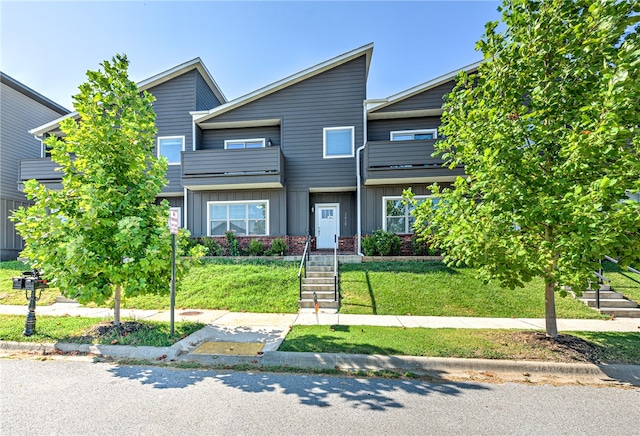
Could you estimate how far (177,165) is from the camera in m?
15.1

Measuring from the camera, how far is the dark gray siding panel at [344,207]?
1481cm

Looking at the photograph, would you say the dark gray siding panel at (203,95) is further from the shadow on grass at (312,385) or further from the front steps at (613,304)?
the front steps at (613,304)

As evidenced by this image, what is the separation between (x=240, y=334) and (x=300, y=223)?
26.9 feet

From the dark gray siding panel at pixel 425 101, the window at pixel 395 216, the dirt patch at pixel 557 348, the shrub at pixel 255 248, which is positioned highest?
the dark gray siding panel at pixel 425 101

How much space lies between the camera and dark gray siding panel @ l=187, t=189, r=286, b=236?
14305mm

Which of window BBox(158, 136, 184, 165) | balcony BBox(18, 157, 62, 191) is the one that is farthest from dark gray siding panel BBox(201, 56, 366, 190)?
balcony BBox(18, 157, 62, 191)

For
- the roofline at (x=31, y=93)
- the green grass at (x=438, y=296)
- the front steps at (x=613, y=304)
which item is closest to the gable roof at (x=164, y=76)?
the roofline at (x=31, y=93)

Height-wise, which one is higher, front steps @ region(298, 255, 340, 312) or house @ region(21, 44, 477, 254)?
house @ region(21, 44, 477, 254)

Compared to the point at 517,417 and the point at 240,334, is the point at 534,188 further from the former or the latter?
the point at 240,334

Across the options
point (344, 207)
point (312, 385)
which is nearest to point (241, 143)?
point (344, 207)

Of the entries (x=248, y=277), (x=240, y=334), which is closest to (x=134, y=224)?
(x=240, y=334)

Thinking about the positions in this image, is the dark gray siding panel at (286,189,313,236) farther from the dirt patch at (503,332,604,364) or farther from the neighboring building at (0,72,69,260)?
the neighboring building at (0,72,69,260)

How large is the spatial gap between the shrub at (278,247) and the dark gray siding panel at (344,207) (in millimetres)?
1918

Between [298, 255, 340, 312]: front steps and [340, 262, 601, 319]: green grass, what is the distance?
335 mm
